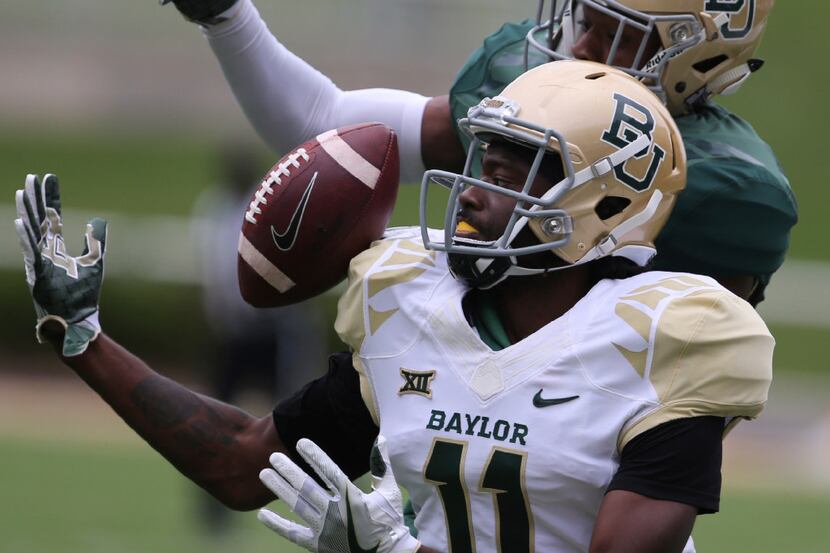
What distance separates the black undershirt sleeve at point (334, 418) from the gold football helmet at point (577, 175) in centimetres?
31

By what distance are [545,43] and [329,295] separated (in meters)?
7.96

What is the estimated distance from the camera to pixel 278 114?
3316mm

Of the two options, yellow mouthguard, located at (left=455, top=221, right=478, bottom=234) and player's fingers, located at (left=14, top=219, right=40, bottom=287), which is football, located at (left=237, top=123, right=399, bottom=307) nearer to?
yellow mouthguard, located at (left=455, top=221, right=478, bottom=234)

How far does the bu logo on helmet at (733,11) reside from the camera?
308cm

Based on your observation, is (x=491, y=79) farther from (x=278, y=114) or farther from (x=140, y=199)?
(x=140, y=199)

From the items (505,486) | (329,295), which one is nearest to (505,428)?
(505,486)

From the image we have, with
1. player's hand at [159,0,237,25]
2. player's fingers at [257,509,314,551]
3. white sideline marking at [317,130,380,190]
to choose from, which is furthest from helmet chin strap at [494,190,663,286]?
player's hand at [159,0,237,25]

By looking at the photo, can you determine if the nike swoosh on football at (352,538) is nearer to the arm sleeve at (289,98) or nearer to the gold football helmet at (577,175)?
the gold football helmet at (577,175)

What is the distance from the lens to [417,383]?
2.60 metres

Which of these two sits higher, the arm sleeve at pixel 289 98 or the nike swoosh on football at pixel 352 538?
the arm sleeve at pixel 289 98

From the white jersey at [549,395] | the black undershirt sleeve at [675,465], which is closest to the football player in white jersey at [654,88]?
the white jersey at [549,395]

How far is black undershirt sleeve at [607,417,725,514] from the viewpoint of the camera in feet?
7.82

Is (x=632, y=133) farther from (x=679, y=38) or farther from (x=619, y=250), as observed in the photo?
(x=679, y=38)

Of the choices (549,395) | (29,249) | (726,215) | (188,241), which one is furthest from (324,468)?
(188,241)
